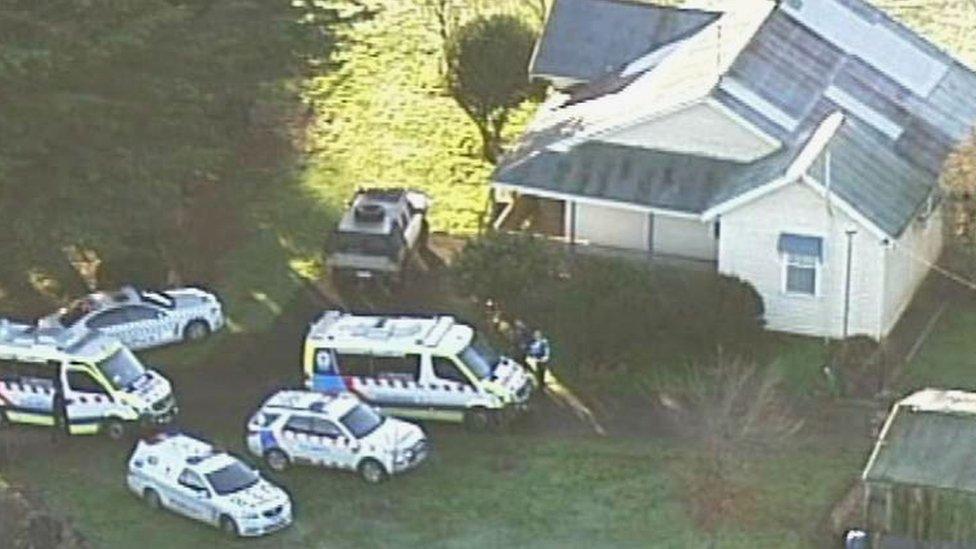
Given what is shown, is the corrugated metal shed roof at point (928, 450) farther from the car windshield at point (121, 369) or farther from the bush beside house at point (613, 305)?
the car windshield at point (121, 369)

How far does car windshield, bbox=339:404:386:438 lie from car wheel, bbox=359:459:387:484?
44 centimetres

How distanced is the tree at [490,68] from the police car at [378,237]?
16.0ft

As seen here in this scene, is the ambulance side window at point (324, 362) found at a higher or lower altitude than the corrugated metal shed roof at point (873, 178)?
lower

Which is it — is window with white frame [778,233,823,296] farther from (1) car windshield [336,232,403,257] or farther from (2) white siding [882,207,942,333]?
(1) car windshield [336,232,403,257]

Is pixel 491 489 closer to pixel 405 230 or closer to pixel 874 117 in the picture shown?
pixel 405 230

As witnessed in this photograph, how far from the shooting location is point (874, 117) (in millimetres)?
41125

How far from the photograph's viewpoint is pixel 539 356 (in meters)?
37.3

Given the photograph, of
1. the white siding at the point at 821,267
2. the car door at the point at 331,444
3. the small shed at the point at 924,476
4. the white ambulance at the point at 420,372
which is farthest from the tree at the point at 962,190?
the car door at the point at 331,444

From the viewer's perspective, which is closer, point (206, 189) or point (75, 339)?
point (75, 339)

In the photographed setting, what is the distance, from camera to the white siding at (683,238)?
1610 inches

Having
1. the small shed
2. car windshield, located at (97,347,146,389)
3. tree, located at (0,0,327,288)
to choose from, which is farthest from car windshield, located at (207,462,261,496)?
the small shed

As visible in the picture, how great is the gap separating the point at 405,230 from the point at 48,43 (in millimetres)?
8337

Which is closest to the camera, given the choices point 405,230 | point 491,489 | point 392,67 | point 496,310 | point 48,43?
point 491,489

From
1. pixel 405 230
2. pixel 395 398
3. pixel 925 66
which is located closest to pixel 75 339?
pixel 395 398
